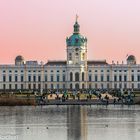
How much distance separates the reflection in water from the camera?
42.8m

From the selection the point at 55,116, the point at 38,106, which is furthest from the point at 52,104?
the point at 55,116

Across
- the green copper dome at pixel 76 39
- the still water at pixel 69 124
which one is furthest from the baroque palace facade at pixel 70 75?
the still water at pixel 69 124

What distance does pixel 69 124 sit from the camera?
4941 cm

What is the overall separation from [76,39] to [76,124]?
370 feet

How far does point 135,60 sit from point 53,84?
56.6 feet

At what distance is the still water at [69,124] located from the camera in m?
43.0

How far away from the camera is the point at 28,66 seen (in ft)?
526

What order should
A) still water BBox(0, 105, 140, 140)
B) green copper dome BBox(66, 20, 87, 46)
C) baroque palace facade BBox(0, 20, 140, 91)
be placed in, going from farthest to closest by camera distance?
green copper dome BBox(66, 20, 87, 46)
baroque palace facade BBox(0, 20, 140, 91)
still water BBox(0, 105, 140, 140)

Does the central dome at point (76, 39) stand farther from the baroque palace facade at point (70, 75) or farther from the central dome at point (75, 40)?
the baroque palace facade at point (70, 75)

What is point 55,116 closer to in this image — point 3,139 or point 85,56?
point 3,139

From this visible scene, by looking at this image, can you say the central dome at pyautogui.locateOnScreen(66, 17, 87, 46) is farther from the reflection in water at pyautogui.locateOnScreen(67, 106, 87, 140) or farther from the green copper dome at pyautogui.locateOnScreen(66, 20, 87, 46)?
the reflection in water at pyautogui.locateOnScreen(67, 106, 87, 140)

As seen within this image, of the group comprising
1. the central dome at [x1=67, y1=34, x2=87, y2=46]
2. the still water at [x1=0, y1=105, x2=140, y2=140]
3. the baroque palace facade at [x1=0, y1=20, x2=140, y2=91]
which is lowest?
the still water at [x1=0, y1=105, x2=140, y2=140]

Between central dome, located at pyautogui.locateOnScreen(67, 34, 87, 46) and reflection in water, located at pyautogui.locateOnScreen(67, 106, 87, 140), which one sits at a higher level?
central dome, located at pyautogui.locateOnScreen(67, 34, 87, 46)

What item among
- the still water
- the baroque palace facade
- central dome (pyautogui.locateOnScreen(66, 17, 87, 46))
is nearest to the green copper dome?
central dome (pyautogui.locateOnScreen(66, 17, 87, 46))
